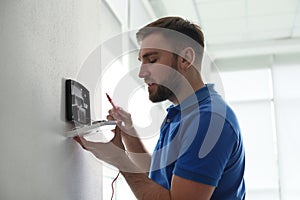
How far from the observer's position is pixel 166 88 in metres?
1.04

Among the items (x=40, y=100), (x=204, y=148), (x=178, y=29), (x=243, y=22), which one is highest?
(x=243, y=22)

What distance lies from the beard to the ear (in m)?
0.02

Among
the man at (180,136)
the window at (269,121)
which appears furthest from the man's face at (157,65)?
the window at (269,121)

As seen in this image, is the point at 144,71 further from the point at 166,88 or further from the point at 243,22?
the point at 243,22

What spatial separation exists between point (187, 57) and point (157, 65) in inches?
3.8

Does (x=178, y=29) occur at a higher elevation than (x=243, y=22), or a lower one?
lower

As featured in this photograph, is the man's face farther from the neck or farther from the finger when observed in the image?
the finger

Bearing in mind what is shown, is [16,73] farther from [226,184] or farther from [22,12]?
[226,184]

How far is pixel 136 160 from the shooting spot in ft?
3.57

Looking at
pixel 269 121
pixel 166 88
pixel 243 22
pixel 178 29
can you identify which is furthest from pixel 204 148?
pixel 269 121

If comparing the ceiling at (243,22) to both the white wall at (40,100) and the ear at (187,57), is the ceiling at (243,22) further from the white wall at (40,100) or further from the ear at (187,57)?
the white wall at (40,100)

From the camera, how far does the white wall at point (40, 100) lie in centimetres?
69

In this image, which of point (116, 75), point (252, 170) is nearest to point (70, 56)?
point (116, 75)

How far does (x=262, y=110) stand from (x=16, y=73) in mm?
3771
